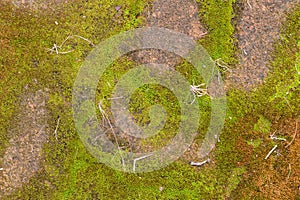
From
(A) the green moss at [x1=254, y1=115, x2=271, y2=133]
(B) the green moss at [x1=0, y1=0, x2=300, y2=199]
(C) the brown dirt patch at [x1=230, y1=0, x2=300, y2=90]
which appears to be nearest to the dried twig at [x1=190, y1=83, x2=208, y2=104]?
(B) the green moss at [x1=0, y1=0, x2=300, y2=199]

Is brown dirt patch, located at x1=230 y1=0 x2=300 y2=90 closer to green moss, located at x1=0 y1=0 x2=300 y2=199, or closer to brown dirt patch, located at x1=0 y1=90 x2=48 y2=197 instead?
green moss, located at x1=0 y1=0 x2=300 y2=199

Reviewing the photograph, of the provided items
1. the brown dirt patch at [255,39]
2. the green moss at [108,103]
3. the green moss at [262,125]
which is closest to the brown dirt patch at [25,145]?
the green moss at [108,103]

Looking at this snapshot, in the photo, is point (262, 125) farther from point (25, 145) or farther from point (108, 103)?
point (25, 145)

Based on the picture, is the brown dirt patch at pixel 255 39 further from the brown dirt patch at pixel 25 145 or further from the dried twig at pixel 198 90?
the brown dirt patch at pixel 25 145

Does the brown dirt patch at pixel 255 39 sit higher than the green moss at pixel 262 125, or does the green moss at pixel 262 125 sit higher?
the brown dirt patch at pixel 255 39

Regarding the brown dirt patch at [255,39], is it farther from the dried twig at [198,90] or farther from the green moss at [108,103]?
the dried twig at [198,90]

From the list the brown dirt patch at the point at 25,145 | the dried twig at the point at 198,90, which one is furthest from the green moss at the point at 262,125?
the brown dirt patch at the point at 25,145

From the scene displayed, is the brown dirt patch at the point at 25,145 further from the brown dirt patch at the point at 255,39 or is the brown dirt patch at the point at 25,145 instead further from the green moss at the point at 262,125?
the green moss at the point at 262,125

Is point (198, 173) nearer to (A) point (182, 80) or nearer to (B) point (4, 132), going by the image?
(A) point (182, 80)

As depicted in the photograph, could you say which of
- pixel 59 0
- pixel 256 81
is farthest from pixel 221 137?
pixel 59 0

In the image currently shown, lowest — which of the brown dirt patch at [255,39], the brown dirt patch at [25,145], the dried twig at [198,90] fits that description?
the brown dirt patch at [25,145]

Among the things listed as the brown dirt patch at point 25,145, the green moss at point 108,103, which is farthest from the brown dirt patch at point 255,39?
the brown dirt patch at point 25,145

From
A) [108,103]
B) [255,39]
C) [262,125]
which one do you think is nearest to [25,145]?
[108,103]
